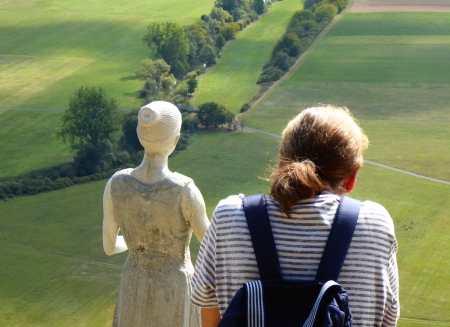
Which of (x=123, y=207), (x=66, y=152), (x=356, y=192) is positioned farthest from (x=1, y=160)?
(x=123, y=207)

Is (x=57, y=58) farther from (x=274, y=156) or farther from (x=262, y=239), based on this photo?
(x=262, y=239)

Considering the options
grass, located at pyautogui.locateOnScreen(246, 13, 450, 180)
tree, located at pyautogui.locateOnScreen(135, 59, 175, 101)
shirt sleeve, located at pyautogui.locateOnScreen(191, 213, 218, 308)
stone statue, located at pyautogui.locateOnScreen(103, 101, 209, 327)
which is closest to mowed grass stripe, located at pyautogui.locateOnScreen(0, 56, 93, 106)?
tree, located at pyautogui.locateOnScreen(135, 59, 175, 101)

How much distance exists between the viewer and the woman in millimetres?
4828

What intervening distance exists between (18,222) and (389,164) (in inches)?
1187

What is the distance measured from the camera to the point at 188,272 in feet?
26.0

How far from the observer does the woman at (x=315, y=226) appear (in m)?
4.83

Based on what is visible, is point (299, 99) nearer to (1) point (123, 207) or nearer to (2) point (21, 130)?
(2) point (21, 130)

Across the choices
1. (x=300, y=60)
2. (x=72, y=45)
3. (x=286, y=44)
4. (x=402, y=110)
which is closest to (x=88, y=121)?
(x=402, y=110)

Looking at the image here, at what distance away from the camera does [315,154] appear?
4.97 metres

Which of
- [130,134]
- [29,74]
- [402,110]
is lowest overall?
[29,74]

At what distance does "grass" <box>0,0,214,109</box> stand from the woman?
78.9m

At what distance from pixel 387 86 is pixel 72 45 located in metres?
43.5

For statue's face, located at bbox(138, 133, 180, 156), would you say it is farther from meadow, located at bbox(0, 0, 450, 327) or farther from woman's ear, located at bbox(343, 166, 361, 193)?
meadow, located at bbox(0, 0, 450, 327)

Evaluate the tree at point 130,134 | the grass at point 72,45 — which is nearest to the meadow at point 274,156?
the grass at point 72,45
